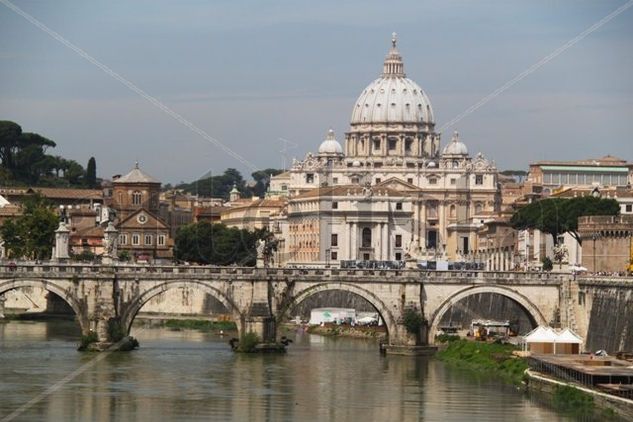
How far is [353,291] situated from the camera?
96500mm

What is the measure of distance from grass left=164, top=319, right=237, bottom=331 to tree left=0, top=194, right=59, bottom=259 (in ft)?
28.3

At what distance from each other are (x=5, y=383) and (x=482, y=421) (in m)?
18.1

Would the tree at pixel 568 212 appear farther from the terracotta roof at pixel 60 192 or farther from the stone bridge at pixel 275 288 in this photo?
the terracotta roof at pixel 60 192

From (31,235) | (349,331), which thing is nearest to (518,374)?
(349,331)

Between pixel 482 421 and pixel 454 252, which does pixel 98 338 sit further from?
pixel 454 252

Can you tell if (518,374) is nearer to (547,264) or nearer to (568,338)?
(568,338)

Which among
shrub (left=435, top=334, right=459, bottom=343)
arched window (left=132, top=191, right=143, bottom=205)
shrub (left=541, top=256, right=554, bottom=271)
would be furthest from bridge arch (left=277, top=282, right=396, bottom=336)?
arched window (left=132, top=191, right=143, bottom=205)

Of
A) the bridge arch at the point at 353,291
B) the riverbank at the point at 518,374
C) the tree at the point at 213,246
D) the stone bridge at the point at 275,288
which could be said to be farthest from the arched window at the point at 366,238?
the bridge arch at the point at 353,291

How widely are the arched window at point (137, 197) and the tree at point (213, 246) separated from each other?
13.3 meters

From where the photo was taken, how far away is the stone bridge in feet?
308

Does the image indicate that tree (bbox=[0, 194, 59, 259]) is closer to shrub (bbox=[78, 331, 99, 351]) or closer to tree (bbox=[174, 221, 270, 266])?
tree (bbox=[174, 221, 270, 266])

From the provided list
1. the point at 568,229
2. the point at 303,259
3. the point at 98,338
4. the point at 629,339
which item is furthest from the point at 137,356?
the point at 303,259

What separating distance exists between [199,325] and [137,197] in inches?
1594

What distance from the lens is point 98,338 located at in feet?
306
